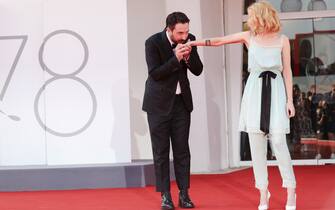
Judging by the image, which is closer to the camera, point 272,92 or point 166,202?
point 272,92

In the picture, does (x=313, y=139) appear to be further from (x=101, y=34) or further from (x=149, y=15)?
(x=101, y=34)

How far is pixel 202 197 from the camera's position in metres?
6.04

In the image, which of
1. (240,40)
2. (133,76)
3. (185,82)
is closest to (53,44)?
(133,76)

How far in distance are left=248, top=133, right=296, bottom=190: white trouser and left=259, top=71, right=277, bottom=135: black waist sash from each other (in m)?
0.10

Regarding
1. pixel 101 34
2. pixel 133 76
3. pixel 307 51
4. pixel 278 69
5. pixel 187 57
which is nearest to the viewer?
pixel 278 69

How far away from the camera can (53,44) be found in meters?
7.59

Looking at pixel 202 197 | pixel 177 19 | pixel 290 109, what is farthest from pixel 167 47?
pixel 202 197

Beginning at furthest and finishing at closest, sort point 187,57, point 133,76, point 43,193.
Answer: point 133,76
point 43,193
point 187,57

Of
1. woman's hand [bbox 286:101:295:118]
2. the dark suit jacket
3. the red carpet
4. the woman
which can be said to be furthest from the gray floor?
woman's hand [bbox 286:101:295:118]

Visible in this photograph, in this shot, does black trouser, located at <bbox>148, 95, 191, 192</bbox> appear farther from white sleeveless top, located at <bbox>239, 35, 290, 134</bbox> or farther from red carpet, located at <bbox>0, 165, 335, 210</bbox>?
white sleeveless top, located at <bbox>239, 35, 290, 134</bbox>

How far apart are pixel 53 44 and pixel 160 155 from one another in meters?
2.82

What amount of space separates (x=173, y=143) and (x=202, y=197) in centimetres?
91

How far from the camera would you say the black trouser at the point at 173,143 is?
208 inches

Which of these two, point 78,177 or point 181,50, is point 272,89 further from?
point 78,177
